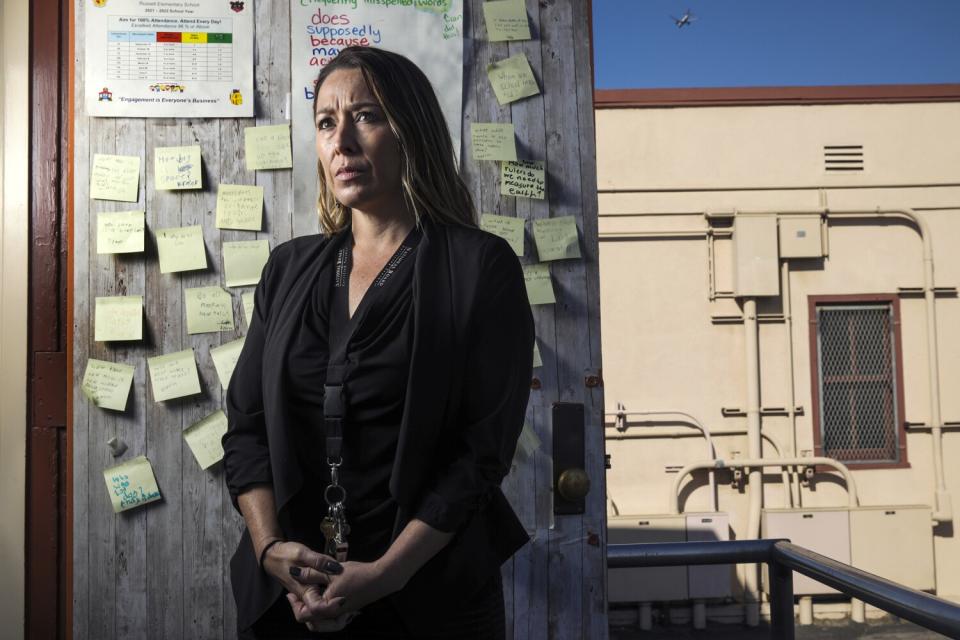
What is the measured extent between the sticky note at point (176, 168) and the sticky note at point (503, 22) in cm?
83

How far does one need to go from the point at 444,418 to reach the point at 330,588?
32 centimetres

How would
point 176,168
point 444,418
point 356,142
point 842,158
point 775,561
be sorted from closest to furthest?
point 444,418, point 356,142, point 775,561, point 176,168, point 842,158

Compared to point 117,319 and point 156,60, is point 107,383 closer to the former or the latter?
point 117,319

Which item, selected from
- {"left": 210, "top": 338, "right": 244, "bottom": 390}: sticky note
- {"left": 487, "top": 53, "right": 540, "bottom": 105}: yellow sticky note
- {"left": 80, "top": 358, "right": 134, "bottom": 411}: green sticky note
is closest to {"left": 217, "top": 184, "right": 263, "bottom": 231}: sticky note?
{"left": 210, "top": 338, "right": 244, "bottom": 390}: sticky note

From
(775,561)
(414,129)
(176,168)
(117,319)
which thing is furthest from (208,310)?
(775,561)

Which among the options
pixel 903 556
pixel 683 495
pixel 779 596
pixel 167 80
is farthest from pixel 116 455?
pixel 903 556

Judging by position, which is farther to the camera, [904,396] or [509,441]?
[904,396]

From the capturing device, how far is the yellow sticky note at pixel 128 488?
85.7 inches

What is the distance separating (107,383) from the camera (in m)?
2.19

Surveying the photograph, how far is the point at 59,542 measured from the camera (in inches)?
86.9

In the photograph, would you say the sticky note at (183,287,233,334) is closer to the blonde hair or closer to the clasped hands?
the blonde hair

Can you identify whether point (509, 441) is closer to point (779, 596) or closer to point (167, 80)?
point (779, 596)

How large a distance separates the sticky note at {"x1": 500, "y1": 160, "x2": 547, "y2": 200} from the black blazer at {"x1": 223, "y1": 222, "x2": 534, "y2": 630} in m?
0.68

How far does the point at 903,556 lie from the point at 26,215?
325 inches
